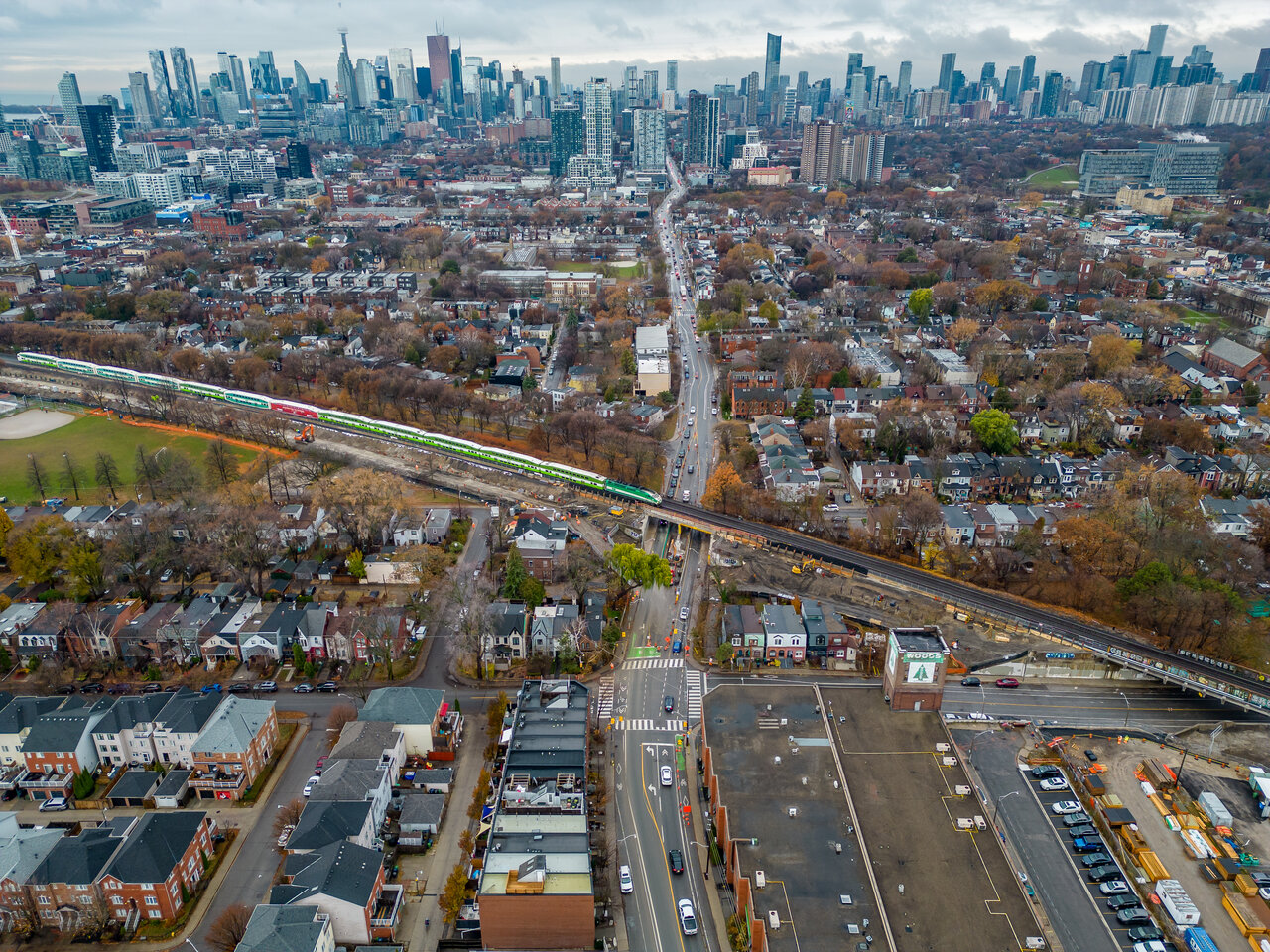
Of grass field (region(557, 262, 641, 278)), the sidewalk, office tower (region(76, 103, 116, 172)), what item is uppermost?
office tower (region(76, 103, 116, 172))

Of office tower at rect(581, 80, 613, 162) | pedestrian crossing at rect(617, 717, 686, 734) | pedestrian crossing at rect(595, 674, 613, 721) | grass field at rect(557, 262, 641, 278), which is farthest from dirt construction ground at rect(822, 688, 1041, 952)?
office tower at rect(581, 80, 613, 162)

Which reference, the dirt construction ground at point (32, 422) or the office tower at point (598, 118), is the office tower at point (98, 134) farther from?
the dirt construction ground at point (32, 422)

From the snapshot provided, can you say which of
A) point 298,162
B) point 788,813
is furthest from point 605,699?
point 298,162

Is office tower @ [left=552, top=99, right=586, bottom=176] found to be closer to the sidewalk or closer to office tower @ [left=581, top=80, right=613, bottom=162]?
office tower @ [left=581, top=80, right=613, bottom=162]

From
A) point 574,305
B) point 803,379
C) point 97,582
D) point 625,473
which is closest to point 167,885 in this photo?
point 97,582

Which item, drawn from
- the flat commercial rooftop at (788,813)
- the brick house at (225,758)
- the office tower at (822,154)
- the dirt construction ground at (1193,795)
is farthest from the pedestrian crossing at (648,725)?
the office tower at (822,154)

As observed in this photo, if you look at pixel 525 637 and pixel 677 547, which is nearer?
pixel 525 637

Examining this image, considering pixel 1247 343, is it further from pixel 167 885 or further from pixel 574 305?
pixel 167 885
